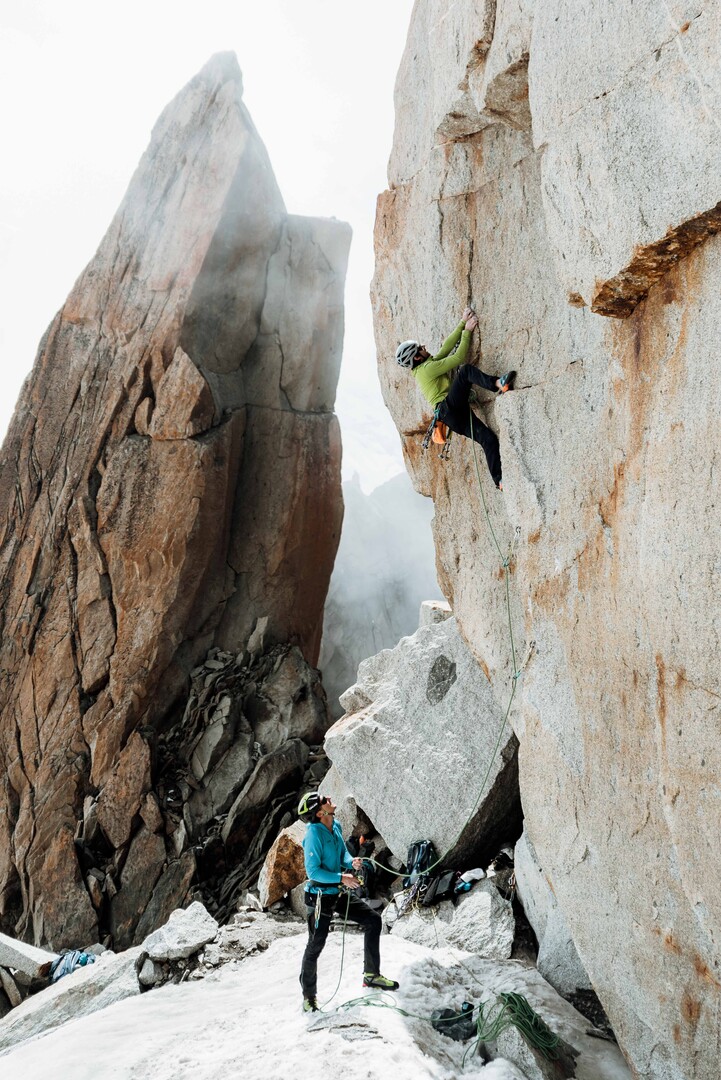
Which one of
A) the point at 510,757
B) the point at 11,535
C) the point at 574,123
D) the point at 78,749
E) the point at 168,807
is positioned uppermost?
the point at 574,123

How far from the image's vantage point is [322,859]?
624cm

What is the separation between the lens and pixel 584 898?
5953mm

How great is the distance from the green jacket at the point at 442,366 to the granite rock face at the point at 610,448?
0.84 feet

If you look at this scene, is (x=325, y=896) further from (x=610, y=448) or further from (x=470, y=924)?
(x=610, y=448)

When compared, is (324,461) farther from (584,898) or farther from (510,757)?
(584,898)

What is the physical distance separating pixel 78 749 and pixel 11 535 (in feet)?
14.7

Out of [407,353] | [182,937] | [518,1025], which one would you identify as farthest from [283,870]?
[407,353]

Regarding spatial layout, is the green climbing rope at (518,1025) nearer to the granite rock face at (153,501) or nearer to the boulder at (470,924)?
the boulder at (470,924)

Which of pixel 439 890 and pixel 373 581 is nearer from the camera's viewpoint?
pixel 439 890

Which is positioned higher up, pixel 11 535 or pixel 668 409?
pixel 668 409

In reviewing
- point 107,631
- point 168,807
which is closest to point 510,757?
point 168,807

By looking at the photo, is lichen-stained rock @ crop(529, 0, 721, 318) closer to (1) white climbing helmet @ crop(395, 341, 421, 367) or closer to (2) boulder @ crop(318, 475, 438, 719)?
(1) white climbing helmet @ crop(395, 341, 421, 367)

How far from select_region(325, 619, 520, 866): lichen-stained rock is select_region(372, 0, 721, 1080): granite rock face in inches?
57.7

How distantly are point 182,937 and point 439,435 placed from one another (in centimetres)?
600
